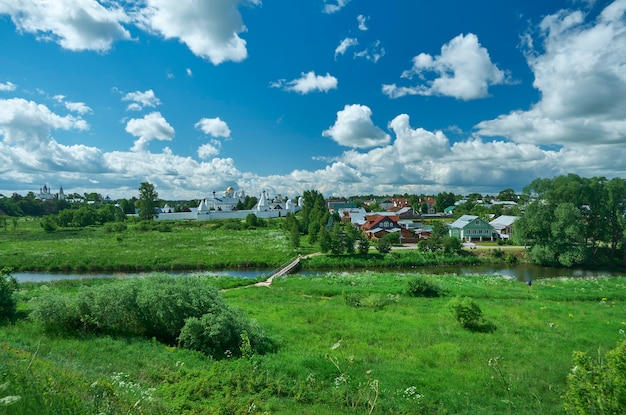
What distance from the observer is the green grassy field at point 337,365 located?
632 cm

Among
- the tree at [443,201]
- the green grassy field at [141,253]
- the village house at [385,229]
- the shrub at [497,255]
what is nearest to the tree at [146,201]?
the green grassy field at [141,253]

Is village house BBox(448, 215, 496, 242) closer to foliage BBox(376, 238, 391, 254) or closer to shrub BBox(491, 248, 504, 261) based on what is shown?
shrub BBox(491, 248, 504, 261)

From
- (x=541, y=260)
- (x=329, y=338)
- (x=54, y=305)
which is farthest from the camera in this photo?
(x=541, y=260)

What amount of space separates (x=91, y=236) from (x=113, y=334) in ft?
180

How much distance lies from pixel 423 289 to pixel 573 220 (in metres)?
27.0

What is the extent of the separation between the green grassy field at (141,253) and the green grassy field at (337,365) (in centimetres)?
2050

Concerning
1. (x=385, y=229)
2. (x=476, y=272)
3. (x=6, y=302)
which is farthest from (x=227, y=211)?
(x=6, y=302)

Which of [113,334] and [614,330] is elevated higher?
[113,334]

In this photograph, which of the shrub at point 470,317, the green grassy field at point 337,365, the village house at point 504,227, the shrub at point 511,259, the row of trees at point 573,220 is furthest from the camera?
the village house at point 504,227

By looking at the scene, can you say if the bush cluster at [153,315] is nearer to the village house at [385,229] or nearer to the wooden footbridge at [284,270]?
the wooden footbridge at [284,270]

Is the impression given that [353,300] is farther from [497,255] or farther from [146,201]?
[146,201]

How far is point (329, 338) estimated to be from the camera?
12.6 m

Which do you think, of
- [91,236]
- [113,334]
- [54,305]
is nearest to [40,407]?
[113,334]

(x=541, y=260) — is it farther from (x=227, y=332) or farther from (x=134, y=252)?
(x=134, y=252)
